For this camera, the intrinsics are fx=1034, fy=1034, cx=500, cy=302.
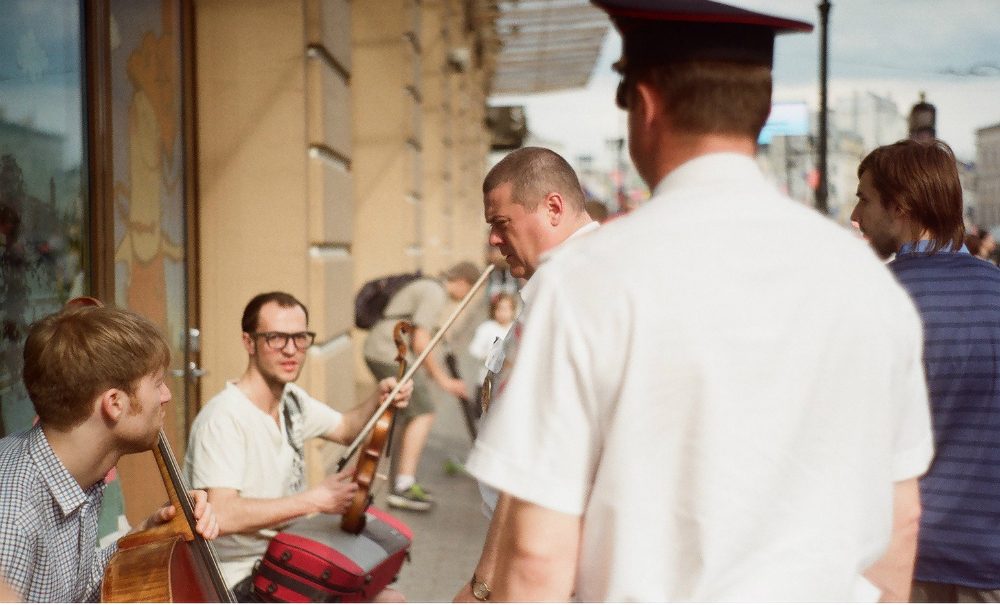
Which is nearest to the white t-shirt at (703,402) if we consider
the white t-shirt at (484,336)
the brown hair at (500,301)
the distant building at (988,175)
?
the white t-shirt at (484,336)

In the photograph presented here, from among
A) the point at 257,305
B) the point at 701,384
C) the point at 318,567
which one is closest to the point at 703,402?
the point at 701,384

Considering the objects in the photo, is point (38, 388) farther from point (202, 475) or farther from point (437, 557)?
point (437, 557)

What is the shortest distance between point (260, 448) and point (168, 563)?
1.26m

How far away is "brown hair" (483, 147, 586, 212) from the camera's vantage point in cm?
283

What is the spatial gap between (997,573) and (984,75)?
4.87 meters

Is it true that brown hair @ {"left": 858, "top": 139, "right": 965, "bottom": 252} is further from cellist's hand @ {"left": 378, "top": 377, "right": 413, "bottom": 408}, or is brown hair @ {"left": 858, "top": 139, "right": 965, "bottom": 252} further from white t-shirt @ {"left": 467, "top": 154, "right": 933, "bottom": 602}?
cellist's hand @ {"left": 378, "top": 377, "right": 413, "bottom": 408}

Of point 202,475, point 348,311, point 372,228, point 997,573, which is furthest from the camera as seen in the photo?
point 372,228

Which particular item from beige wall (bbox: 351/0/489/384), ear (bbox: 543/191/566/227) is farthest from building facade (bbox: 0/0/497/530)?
beige wall (bbox: 351/0/489/384)

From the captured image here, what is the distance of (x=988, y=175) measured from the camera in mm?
13688

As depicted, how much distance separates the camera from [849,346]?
133 cm

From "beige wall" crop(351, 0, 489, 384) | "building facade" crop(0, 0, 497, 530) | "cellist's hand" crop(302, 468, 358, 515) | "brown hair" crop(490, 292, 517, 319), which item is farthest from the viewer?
"beige wall" crop(351, 0, 489, 384)

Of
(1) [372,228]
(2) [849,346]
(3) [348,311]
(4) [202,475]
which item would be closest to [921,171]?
(2) [849,346]

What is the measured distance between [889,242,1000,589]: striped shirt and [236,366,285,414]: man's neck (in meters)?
2.13

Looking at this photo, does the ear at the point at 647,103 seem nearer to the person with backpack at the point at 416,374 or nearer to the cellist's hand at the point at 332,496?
the cellist's hand at the point at 332,496
